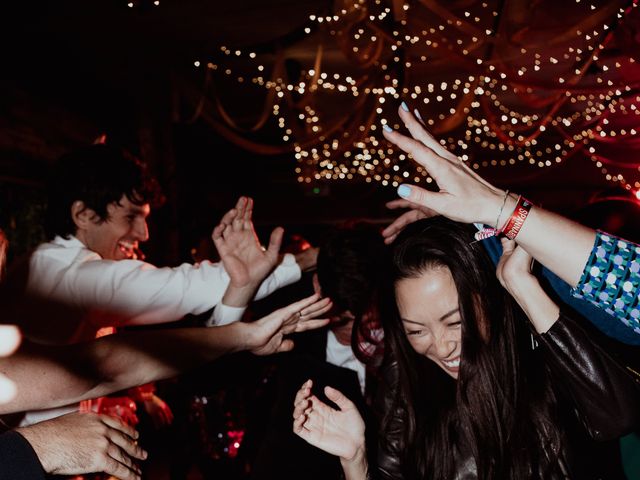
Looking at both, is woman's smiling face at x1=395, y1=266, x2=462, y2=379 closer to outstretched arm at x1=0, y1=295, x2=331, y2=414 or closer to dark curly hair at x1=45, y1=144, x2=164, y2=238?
outstretched arm at x1=0, y1=295, x2=331, y2=414

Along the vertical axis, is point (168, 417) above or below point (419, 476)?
below

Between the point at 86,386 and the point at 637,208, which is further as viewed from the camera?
the point at 637,208

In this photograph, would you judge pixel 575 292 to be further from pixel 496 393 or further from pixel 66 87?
pixel 66 87

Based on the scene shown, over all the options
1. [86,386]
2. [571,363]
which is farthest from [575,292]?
[86,386]

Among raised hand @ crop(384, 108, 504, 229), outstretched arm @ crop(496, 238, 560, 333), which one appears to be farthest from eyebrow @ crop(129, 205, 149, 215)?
outstretched arm @ crop(496, 238, 560, 333)

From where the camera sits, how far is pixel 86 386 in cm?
149

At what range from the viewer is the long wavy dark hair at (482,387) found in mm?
1658

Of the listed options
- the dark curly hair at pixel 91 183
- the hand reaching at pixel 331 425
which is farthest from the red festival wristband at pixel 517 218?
the dark curly hair at pixel 91 183

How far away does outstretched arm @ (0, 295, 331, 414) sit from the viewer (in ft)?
4.46

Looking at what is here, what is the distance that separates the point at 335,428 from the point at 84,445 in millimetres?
814

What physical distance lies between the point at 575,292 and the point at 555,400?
0.61 meters

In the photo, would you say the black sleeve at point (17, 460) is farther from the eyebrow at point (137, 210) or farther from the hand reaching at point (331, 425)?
the eyebrow at point (137, 210)

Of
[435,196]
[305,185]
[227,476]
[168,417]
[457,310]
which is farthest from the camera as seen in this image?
[305,185]

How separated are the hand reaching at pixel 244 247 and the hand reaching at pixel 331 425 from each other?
2.64ft
